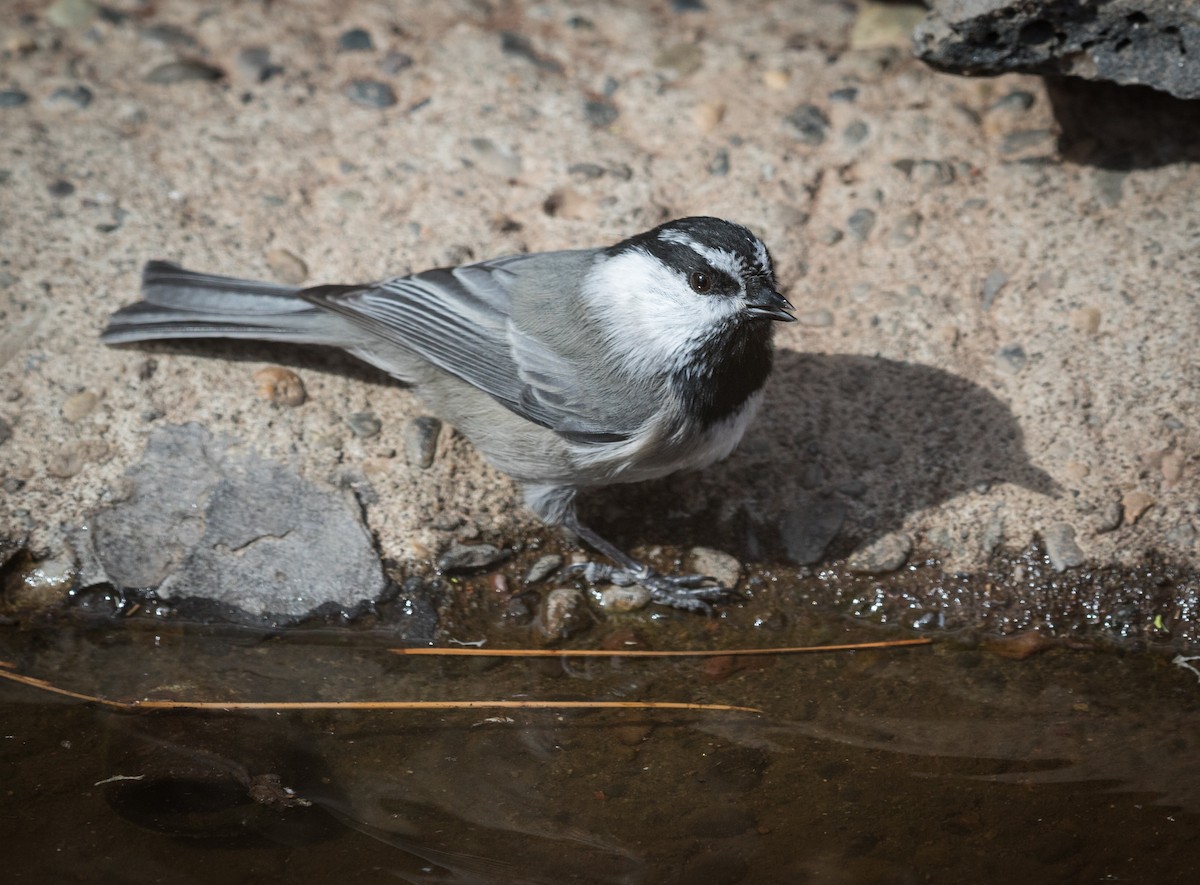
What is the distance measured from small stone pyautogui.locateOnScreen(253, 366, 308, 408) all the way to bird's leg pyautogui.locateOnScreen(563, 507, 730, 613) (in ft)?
3.54

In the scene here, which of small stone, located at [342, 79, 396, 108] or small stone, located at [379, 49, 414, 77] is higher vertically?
small stone, located at [379, 49, 414, 77]

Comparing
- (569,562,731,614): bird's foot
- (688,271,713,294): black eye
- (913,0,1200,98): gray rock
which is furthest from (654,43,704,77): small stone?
(569,562,731,614): bird's foot

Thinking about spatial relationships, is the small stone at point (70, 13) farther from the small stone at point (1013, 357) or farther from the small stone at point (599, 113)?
the small stone at point (1013, 357)

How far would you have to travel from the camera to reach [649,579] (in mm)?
3891

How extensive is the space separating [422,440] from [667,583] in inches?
39.4

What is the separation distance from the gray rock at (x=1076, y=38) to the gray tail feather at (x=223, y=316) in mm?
2358

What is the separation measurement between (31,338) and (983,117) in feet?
12.7

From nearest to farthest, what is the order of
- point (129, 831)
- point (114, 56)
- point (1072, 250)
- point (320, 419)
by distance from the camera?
point (129, 831) < point (320, 419) < point (1072, 250) < point (114, 56)

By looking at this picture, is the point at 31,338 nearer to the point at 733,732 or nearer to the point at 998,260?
the point at 733,732

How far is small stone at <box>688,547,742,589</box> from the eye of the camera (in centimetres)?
394

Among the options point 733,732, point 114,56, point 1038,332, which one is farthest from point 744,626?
point 114,56

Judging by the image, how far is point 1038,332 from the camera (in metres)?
4.30

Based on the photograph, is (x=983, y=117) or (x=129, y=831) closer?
(x=129, y=831)

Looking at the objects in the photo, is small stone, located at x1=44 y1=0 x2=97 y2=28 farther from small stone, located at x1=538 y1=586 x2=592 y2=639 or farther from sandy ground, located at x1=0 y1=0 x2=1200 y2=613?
small stone, located at x1=538 y1=586 x2=592 y2=639
